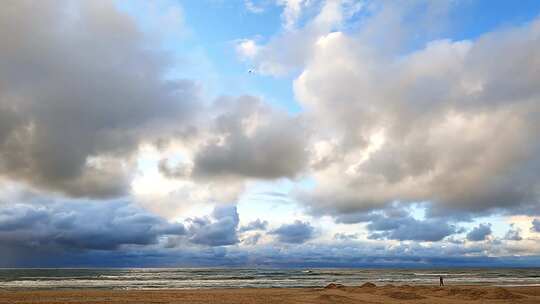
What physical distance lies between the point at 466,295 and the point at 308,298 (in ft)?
52.9

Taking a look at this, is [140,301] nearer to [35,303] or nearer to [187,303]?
[187,303]

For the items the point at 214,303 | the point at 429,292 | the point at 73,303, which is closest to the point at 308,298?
the point at 214,303

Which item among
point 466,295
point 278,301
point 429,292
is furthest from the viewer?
point 429,292

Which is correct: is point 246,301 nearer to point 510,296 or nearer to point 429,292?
point 429,292

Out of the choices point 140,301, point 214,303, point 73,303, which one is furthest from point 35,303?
point 214,303

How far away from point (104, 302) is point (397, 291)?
29097 mm

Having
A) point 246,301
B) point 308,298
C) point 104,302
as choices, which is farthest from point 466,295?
point 104,302

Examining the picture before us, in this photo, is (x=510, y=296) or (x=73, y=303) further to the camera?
(x=510, y=296)

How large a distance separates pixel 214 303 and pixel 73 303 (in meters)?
12.5

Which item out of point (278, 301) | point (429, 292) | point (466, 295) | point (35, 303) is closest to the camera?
point (35, 303)

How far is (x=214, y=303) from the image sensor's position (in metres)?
35.0

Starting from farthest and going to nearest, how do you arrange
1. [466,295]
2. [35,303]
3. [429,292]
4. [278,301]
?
1. [429,292]
2. [466,295]
3. [278,301]
4. [35,303]

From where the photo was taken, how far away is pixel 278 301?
1485 inches

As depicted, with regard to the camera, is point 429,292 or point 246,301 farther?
point 429,292
